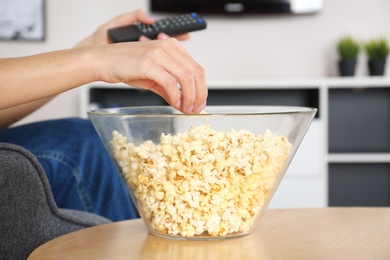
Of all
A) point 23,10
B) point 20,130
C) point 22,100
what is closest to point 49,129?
point 20,130

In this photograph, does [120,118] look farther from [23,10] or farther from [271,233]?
[23,10]

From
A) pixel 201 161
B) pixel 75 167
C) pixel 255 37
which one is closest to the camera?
pixel 201 161

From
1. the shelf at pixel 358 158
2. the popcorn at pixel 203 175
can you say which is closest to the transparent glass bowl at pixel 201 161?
the popcorn at pixel 203 175

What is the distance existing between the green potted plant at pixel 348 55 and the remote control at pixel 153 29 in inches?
61.7

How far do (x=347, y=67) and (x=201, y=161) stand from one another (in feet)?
7.30

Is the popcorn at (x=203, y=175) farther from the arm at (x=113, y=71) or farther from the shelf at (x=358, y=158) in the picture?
the shelf at (x=358, y=158)

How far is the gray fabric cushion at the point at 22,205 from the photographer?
78cm

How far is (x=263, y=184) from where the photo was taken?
0.71 m

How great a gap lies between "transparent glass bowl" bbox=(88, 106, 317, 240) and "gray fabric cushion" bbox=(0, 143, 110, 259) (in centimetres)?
13

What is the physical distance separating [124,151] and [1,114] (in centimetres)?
63

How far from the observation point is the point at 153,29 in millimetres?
1272

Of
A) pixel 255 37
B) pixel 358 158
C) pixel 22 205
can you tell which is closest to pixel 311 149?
pixel 358 158

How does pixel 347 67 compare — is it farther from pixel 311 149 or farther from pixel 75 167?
pixel 75 167

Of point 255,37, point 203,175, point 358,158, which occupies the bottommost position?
point 358,158
